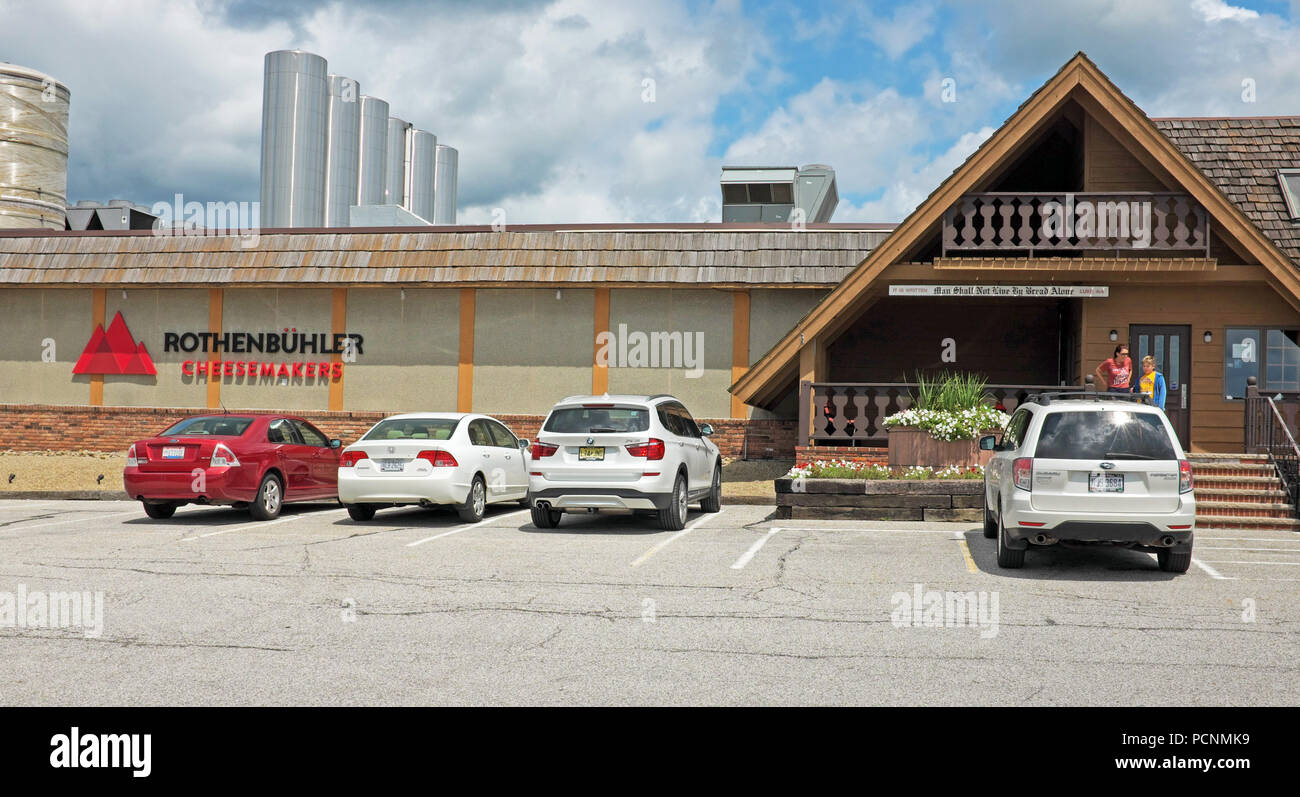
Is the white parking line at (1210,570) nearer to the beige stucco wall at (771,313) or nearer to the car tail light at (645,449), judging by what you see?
the car tail light at (645,449)

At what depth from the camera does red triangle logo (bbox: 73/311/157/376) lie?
82.5ft

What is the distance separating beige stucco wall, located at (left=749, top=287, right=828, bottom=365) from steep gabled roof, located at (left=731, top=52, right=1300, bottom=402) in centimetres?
463

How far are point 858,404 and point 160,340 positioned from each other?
636 inches

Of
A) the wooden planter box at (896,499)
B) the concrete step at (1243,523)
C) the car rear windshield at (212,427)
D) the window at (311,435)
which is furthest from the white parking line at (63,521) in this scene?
the concrete step at (1243,523)

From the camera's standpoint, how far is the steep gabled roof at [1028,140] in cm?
1709

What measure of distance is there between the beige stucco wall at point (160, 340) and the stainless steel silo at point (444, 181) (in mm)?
82135

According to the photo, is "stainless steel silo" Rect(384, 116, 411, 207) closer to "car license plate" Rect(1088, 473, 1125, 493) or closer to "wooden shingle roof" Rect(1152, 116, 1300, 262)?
"wooden shingle roof" Rect(1152, 116, 1300, 262)

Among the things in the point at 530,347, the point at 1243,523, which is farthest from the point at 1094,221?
the point at 530,347

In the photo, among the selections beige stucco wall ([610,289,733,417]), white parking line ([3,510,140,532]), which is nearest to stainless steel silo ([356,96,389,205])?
beige stucco wall ([610,289,733,417])

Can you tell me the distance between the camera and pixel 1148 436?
33.0 feet

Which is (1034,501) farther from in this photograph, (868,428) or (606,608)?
(868,428)

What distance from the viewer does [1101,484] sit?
9891 millimetres

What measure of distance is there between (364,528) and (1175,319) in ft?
45.8

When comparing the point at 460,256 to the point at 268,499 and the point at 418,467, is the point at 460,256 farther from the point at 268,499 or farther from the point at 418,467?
the point at 418,467
